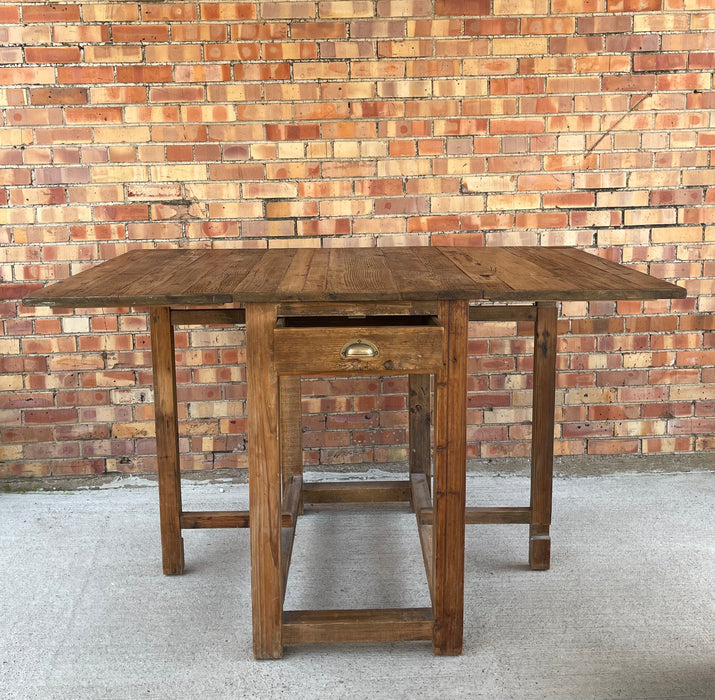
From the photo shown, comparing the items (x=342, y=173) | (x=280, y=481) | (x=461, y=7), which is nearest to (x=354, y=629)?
(x=280, y=481)

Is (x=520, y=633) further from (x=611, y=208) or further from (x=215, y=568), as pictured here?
(x=611, y=208)

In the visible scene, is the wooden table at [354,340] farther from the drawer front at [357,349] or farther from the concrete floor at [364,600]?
the concrete floor at [364,600]

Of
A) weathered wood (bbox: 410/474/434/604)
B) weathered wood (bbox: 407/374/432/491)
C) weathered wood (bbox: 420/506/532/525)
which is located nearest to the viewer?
weathered wood (bbox: 410/474/434/604)

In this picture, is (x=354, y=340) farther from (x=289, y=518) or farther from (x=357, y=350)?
(x=289, y=518)

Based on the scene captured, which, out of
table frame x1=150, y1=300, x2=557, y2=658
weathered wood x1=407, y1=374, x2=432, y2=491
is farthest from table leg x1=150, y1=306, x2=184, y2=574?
weathered wood x1=407, y1=374, x2=432, y2=491

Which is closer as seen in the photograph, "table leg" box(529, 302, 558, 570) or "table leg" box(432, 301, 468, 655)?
"table leg" box(432, 301, 468, 655)

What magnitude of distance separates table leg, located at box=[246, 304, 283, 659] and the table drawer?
0.06m

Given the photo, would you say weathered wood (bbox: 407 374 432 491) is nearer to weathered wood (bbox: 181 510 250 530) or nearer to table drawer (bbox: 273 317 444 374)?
weathered wood (bbox: 181 510 250 530)

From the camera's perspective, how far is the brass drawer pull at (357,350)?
214 centimetres

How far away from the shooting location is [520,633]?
247cm

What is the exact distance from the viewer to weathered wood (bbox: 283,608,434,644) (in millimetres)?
2334

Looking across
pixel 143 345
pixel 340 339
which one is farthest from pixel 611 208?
pixel 143 345

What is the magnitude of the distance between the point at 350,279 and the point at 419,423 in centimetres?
120

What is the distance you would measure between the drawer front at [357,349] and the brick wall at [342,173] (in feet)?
4.92
